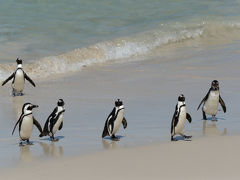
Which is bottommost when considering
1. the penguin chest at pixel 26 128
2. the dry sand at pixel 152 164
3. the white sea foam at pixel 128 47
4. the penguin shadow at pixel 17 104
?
the dry sand at pixel 152 164

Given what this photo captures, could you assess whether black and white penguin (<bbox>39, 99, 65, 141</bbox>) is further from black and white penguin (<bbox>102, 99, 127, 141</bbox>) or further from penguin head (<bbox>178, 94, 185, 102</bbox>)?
penguin head (<bbox>178, 94, 185, 102</bbox>)

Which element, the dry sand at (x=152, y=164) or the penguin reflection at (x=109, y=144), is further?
the penguin reflection at (x=109, y=144)

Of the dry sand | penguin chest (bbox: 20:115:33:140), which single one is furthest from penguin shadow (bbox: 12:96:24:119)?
the dry sand

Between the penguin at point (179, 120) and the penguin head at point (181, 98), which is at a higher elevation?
the penguin head at point (181, 98)

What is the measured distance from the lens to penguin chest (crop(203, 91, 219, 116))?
8.44 m

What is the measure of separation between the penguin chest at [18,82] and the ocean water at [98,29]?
1950 millimetres

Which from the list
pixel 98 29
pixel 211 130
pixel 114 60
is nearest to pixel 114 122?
pixel 211 130

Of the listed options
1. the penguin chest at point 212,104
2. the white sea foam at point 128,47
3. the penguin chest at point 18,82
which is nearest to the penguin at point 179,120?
the penguin chest at point 212,104

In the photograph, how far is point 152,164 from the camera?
20.4 feet

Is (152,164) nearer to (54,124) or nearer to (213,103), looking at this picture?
(54,124)

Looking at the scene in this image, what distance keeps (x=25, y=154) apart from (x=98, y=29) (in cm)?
1162

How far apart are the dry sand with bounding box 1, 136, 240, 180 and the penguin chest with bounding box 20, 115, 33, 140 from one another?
917mm

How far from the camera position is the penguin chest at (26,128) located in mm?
7420

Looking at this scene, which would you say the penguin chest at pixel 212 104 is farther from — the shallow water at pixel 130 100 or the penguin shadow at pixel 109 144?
the penguin shadow at pixel 109 144
